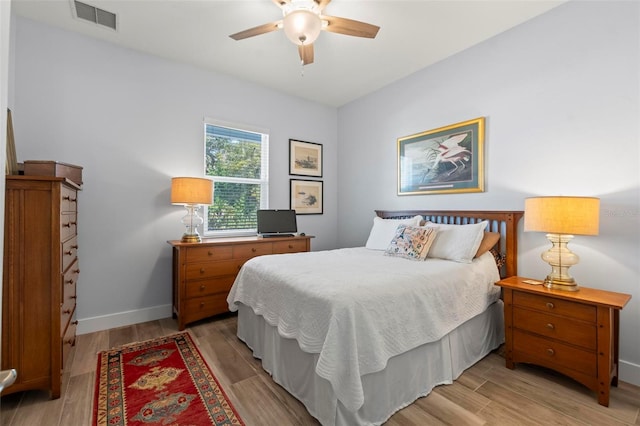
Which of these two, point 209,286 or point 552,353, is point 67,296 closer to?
point 209,286

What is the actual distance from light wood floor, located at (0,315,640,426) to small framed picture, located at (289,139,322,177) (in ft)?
8.49

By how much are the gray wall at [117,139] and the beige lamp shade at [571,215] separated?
10.7ft

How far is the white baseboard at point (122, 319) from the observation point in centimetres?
283

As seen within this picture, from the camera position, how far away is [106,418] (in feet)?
5.62

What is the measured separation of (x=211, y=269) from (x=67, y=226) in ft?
4.06

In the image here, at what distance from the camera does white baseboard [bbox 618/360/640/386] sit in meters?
2.08

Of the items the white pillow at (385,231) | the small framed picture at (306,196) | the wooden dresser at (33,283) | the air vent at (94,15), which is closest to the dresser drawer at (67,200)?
the wooden dresser at (33,283)

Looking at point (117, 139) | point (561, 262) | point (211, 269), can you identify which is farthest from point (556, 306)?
point (117, 139)

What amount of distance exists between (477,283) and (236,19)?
2.91 m

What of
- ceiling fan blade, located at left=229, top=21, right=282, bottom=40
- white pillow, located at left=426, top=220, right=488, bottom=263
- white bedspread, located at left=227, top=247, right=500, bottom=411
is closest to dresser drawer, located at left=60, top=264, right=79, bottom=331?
white bedspread, located at left=227, top=247, right=500, bottom=411

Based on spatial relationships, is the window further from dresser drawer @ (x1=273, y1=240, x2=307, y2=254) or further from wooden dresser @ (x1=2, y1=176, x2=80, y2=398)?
wooden dresser @ (x1=2, y1=176, x2=80, y2=398)

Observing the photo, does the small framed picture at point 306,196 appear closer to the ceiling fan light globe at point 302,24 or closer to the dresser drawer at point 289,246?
the dresser drawer at point 289,246

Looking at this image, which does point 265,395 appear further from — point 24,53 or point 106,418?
point 24,53

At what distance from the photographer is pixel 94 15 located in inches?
100
